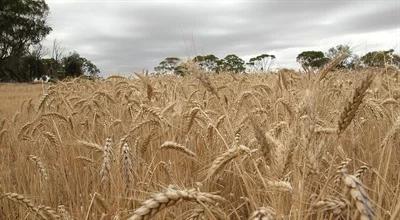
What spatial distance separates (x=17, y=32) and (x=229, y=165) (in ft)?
161

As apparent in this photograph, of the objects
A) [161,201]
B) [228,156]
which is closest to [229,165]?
[228,156]

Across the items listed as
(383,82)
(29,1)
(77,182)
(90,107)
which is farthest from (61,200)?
(29,1)

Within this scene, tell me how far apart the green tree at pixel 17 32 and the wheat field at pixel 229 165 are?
44.2 meters

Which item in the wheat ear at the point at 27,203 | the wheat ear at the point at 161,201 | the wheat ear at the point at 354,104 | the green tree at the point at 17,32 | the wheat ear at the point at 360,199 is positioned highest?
the green tree at the point at 17,32

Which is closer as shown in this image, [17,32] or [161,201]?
[161,201]

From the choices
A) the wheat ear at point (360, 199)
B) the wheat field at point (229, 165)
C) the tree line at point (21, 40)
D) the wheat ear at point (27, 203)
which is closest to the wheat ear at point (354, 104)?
the wheat field at point (229, 165)

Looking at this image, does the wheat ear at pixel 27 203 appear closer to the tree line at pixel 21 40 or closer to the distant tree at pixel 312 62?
the distant tree at pixel 312 62

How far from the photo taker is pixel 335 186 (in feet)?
4.84

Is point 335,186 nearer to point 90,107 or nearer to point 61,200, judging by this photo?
point 61,200

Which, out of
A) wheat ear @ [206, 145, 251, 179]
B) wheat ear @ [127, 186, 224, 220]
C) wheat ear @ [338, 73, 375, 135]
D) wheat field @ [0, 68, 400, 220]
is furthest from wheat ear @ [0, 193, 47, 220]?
wheat ear @ [338, 73, 375, 135]

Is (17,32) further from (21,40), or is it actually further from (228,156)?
(228,156)

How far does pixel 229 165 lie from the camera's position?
7.53ft

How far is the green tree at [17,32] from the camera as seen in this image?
44.9m

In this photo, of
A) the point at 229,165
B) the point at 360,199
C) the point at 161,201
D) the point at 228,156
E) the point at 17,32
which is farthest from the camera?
the point at 17,32
